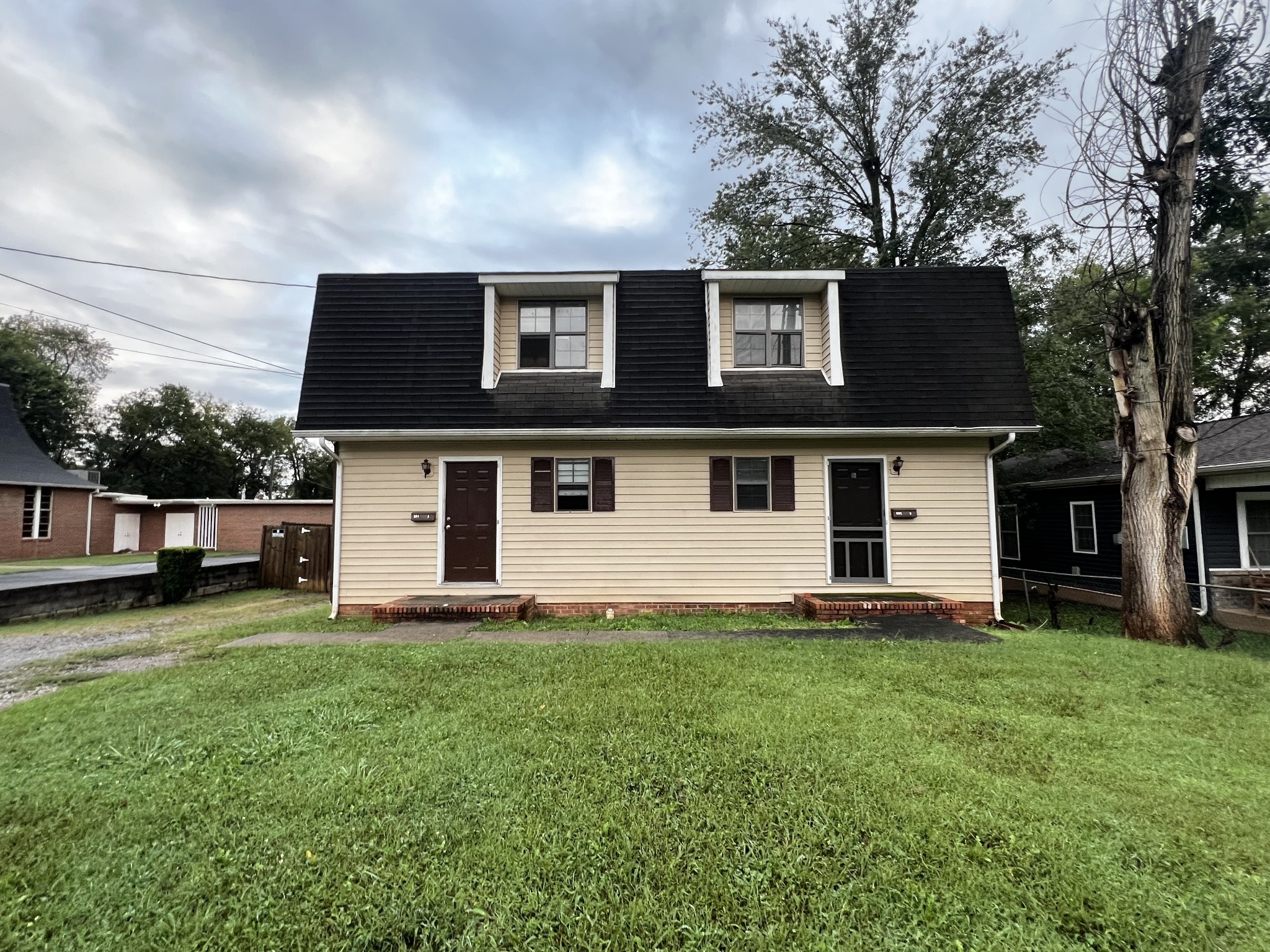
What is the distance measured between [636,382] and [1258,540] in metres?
11.7

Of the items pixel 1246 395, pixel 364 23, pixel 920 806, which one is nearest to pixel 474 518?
pixel 920 806

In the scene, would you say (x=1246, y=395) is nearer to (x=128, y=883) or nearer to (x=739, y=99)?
(x=739, y=99)

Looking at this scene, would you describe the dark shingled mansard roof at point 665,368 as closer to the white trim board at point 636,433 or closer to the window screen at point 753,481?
the white trim board at point 636,433

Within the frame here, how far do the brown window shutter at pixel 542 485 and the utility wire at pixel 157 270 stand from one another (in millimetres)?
7365

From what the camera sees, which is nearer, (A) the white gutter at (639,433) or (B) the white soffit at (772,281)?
(A) the white gutter at (639,433)

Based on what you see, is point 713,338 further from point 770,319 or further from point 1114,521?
point 1114,521

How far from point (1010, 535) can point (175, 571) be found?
2114 centimetres

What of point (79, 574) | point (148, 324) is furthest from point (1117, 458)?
point (148, 324)

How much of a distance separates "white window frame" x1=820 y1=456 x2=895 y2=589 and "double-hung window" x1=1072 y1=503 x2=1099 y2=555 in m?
8.44

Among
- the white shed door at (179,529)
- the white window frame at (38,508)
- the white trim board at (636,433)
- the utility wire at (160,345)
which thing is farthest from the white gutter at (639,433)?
the white shed door at (179,529)

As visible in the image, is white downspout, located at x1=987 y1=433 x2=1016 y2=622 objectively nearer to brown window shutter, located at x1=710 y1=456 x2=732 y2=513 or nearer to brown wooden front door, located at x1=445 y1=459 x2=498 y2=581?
brown window shutter, located at x1=710 y1=456 x2=732 y2=513

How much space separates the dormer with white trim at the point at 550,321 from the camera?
8.83 meters

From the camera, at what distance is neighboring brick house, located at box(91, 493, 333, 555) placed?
76.5 feet

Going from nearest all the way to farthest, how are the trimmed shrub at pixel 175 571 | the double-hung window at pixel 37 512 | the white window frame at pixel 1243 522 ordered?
the white window frame at pixel 1243 522, the trimmed shrub at pixel 175 571, the double-hung window at pixel 37 512
